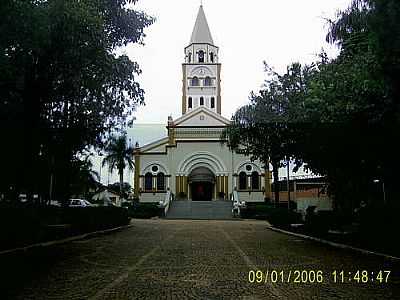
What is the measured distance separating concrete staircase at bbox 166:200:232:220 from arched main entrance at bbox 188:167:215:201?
359 centimetres

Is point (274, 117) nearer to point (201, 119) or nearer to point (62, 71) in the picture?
point (62, 71)

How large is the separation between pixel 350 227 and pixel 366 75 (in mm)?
7115

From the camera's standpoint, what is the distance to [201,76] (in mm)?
61531

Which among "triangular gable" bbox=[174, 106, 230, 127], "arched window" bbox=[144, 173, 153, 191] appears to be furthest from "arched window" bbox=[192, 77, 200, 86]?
"arched window" bbox=[144, 173, 153, 191]

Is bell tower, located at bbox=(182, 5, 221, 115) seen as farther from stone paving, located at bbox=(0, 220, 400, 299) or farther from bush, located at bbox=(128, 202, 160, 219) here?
stone paving, located at bbox=(0, 220, 400, 299)

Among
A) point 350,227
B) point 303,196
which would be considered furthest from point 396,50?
point 303,196

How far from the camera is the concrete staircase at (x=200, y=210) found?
42884 millimetres

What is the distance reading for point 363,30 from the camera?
11750mm

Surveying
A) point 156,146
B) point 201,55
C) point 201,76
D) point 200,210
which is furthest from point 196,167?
point 201,55

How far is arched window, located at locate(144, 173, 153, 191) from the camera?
2019 inches

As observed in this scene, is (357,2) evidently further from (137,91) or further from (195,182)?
(195,182)

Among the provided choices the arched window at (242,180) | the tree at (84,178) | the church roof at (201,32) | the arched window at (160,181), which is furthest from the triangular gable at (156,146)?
the church roof at (201,32)

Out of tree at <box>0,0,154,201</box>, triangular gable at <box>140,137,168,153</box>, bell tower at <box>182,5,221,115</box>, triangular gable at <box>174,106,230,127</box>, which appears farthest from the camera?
bell tower at <box>182,5,221,115</box>

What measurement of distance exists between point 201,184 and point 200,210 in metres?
7.50
